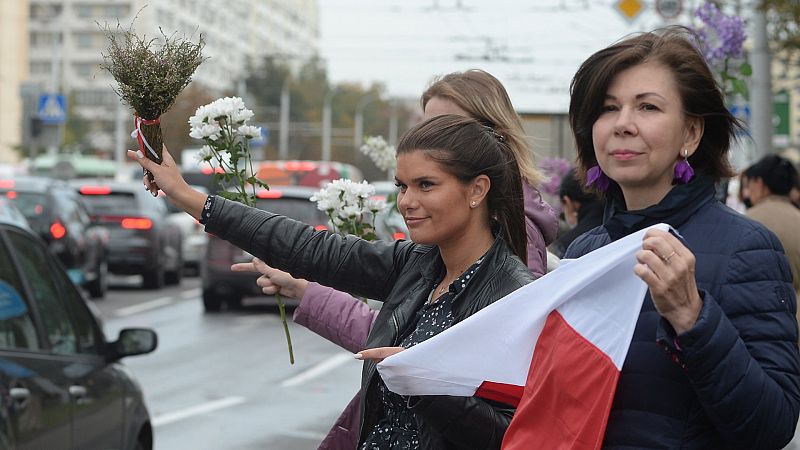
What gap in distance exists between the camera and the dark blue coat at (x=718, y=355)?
8.43 feet

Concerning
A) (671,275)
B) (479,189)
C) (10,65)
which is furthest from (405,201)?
(10,65)

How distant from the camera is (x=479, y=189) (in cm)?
355

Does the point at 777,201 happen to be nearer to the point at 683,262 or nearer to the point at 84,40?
→ the point at 683,262

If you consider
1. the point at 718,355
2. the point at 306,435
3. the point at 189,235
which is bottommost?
the point at 189,235

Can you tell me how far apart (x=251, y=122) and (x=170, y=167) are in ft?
2.09

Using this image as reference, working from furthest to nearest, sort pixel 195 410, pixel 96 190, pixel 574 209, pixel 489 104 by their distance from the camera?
pixel 96 190 < pixel 195 410 < pixel 574 209 < pixel 489 104

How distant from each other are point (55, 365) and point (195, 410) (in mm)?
6208

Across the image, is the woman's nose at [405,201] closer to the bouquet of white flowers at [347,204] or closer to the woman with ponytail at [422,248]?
the woman with ponytail at [422,248]

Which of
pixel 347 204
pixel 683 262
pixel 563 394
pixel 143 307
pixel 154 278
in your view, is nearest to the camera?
pixel 683 262

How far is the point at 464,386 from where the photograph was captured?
3.14m

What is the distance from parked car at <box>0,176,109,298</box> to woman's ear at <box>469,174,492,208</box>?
54.2 feet

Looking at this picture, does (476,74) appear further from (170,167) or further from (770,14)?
(770,14)

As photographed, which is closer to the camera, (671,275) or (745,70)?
(671,275)

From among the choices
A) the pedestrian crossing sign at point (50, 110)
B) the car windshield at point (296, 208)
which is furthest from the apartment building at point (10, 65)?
the car windshield at point (296, 208)
